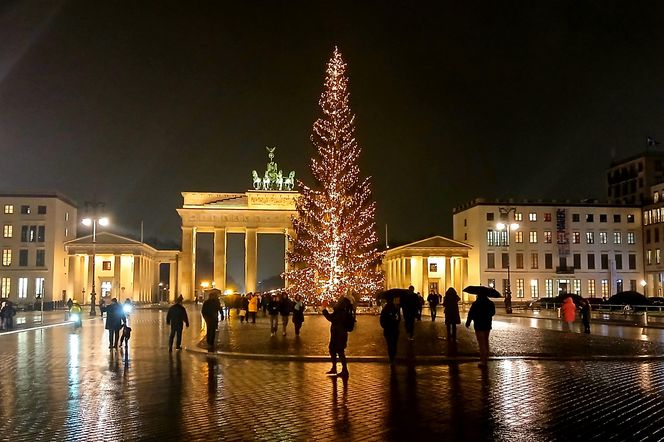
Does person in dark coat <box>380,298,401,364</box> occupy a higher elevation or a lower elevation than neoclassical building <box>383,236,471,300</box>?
lower

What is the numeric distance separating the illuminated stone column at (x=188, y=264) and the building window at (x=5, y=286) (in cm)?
2222

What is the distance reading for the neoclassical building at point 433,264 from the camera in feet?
322

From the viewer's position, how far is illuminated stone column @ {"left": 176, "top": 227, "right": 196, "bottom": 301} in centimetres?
10110

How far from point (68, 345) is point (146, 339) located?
355 cm

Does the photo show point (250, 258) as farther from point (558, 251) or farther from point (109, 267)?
point (558, 251)

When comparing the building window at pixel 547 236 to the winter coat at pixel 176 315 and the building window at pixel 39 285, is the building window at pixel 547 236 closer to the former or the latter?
the building window at pixel 39 285

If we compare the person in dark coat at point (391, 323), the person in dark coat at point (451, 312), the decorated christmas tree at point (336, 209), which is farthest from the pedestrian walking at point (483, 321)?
the decorated christmas tree at point (336, 209)

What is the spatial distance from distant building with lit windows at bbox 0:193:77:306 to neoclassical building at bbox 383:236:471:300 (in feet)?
144

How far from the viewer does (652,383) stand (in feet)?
51.0

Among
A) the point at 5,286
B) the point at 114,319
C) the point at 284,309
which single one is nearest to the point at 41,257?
the point at 5,286

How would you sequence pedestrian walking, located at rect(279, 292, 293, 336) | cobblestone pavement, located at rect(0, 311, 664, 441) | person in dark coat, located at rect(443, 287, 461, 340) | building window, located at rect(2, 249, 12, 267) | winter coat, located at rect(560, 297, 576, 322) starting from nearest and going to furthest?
cobblestone pavement, located at rect(0, 311, 664, 441)
person in dark coat, located at rect(443, 287, 461, 340)
pedestrian walking, located at rect(279, 292, 293, 336)
winter coat, located at rect(560, 297, 576, 322)
building window, located at rect(2, 249, 12, 267)

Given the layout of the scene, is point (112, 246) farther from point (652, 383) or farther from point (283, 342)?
point (652, 383)

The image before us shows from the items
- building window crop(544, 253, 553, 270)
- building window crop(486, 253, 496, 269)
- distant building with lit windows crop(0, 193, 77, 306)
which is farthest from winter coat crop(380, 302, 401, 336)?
building window crop(544, 253, 553, 270)

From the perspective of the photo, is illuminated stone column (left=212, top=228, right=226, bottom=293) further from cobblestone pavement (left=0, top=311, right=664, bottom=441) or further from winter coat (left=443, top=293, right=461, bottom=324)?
cobblestone pavement (left=0, top=311, right=664, bottom=441)
